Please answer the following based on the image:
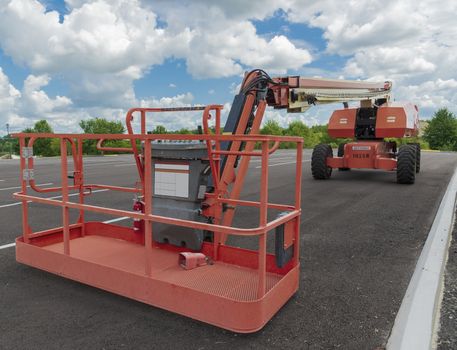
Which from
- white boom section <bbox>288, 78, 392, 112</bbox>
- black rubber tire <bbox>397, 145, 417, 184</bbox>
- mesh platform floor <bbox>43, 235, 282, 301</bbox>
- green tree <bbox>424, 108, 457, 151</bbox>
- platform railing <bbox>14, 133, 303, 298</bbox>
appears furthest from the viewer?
green tree <bbox>424, 108, 457, 151</bbox>

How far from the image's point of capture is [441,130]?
63.6m

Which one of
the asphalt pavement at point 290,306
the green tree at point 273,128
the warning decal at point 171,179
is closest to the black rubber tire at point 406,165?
the asphalt pavement at point 290,306

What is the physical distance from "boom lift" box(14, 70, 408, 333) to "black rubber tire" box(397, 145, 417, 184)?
23.4ft

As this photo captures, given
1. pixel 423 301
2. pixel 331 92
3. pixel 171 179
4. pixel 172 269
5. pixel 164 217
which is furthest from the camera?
pixel 331 92

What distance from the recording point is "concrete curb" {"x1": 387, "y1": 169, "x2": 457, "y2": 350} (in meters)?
3.05

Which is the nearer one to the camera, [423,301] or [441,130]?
[423,301]

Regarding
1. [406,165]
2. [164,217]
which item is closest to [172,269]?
[164,217]

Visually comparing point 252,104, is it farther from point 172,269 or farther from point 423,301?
point 423,301

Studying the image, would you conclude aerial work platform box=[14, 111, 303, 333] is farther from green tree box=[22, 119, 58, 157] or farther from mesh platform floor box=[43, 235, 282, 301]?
green tree box=[22, 119, 58, 157]

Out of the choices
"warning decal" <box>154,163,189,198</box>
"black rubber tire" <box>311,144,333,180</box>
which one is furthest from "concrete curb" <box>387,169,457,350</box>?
"black rubber tire" <box>311,144,333,180</box>

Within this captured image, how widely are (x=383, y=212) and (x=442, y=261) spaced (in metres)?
3.21

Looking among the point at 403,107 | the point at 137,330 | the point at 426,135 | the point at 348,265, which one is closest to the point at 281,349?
the point at 137,330

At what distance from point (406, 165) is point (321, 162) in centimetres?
260

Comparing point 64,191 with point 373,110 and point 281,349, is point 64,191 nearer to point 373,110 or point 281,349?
point 281,349
